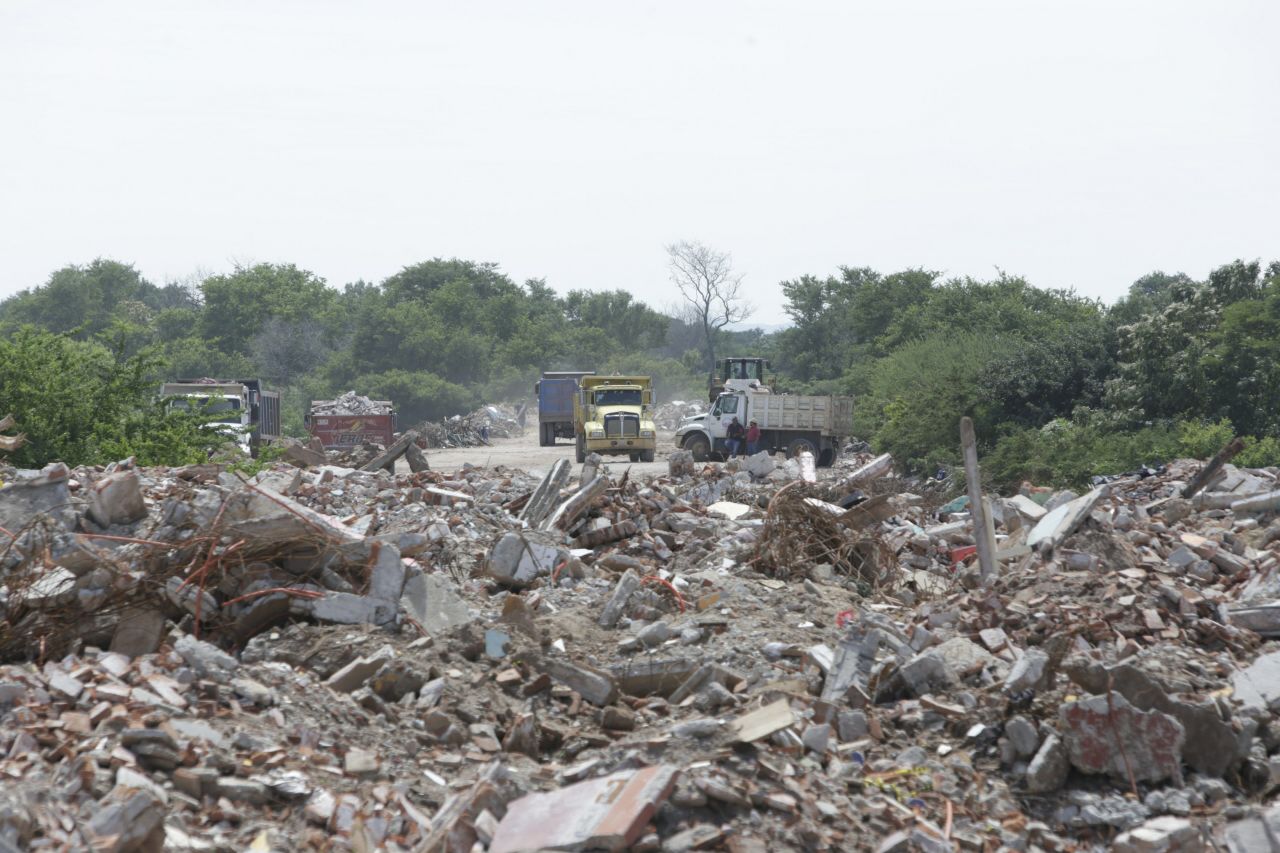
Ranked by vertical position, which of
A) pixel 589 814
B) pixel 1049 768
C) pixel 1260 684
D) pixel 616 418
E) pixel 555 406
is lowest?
pixel 1049 768

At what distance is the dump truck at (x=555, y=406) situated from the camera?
1379 inches

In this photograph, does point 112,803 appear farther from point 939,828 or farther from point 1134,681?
point 1134,681

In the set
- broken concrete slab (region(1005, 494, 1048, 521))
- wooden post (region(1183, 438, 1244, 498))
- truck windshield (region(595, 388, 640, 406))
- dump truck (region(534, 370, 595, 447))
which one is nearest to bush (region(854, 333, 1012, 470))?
truck windshield (region(595, 388, 640, 406))

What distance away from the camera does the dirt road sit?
1030 inches

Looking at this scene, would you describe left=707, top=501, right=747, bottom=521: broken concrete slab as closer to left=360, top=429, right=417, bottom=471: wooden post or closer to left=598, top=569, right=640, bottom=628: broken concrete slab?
left=598, top=569, right=640, bottom=628: broken concrete slab

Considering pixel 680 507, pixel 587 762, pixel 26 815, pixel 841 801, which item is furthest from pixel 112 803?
pixel 680 507

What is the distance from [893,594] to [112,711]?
671 centimetres

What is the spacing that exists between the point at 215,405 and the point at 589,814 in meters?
22.7

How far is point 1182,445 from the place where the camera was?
62.2ft

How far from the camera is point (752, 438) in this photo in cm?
2559

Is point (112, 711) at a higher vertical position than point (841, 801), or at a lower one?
higher

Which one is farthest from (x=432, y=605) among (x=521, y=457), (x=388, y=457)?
(x=521, y=457)

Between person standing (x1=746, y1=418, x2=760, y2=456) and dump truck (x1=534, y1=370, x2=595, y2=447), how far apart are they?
33.7ft

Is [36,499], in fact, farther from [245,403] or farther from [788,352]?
[788,352]
